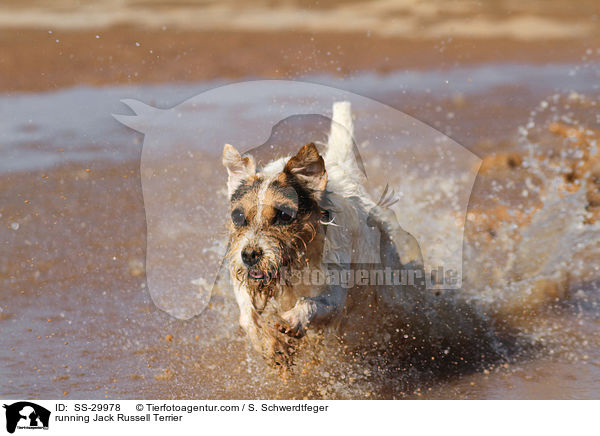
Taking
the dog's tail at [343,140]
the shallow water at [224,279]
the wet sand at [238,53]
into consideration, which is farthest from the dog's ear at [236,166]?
the wet sand at [238,53]

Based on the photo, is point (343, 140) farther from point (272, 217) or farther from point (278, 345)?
point (278, 345)

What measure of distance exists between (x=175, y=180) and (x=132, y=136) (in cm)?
137

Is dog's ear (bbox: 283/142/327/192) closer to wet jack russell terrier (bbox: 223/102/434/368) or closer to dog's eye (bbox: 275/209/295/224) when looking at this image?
wet jack russell terrier (bbox: 223/102/434/368)

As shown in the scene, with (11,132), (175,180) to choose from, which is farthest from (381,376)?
(11,132)

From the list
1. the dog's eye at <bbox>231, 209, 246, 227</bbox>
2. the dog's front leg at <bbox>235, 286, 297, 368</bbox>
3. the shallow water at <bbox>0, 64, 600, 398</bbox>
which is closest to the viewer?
the dog's eye at <bbox>231, 209, 246, 227</bbox>

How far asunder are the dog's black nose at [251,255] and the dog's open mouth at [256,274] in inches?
2.6

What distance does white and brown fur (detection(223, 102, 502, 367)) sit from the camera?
11.7 feet

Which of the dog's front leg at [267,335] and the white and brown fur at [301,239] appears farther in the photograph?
the dog's front leg at [267,335]

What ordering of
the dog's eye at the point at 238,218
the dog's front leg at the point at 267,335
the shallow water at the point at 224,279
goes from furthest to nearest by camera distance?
1. the shallow water at the point at 224,279
2. the dog's front leg at the point at 267,335
3. the dog's eye at the point at 238,218

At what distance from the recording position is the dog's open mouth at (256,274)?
3.58 m
